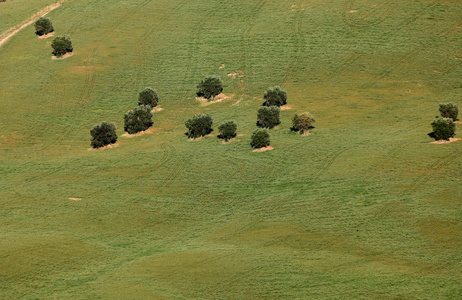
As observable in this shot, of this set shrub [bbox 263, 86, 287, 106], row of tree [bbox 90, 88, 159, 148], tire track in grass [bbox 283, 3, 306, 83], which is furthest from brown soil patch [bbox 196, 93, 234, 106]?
tire track in grass [bbox 283, 3, 306, 83]

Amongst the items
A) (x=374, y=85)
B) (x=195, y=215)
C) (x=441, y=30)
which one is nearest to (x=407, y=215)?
(x=195, y=215)

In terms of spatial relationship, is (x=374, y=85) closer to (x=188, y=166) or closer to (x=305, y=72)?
(x=305, y=72)

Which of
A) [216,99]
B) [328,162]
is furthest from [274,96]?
[328,162]

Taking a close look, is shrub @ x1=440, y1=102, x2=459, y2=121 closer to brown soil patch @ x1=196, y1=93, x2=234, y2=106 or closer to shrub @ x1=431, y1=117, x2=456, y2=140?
shrub @ x1=431, y1=117, x2=456, y2=140

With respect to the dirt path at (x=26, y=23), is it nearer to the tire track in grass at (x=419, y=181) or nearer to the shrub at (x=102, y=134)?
the shrub at (x=102, y=134)

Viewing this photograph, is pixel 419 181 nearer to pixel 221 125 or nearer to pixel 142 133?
pixel 221 125
